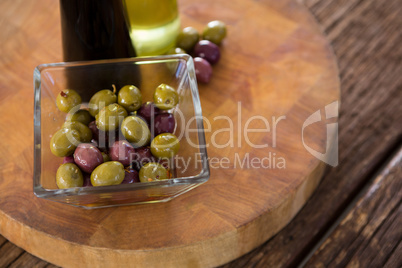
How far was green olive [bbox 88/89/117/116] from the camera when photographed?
0.63m

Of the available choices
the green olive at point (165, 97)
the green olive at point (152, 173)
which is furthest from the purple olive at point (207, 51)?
the green olive at point (152, 173)

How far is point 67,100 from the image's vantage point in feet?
2.08

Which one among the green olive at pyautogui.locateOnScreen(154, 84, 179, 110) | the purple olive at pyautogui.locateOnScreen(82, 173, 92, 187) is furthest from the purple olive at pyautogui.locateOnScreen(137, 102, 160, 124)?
the purple olive at pyautogui.locateOnScreen(82, 173, 92, 187)

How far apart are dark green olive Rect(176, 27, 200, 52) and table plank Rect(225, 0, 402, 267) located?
0.95 feet

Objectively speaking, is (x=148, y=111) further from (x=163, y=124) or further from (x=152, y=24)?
(x=152, y=24)

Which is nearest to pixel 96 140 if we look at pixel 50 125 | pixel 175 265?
pixel 50 125

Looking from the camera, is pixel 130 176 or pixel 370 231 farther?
pixel 370 231

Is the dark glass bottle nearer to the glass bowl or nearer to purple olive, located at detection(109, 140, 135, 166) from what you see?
the glass bowl

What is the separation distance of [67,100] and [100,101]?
4 centimetres

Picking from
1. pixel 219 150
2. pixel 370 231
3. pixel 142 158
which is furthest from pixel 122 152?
pixel 370 231

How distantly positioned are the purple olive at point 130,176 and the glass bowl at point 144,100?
0.06 ft

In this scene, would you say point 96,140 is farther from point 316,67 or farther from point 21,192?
point 316,67

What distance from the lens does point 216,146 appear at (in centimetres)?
67

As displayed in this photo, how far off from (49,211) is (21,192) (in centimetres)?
5
